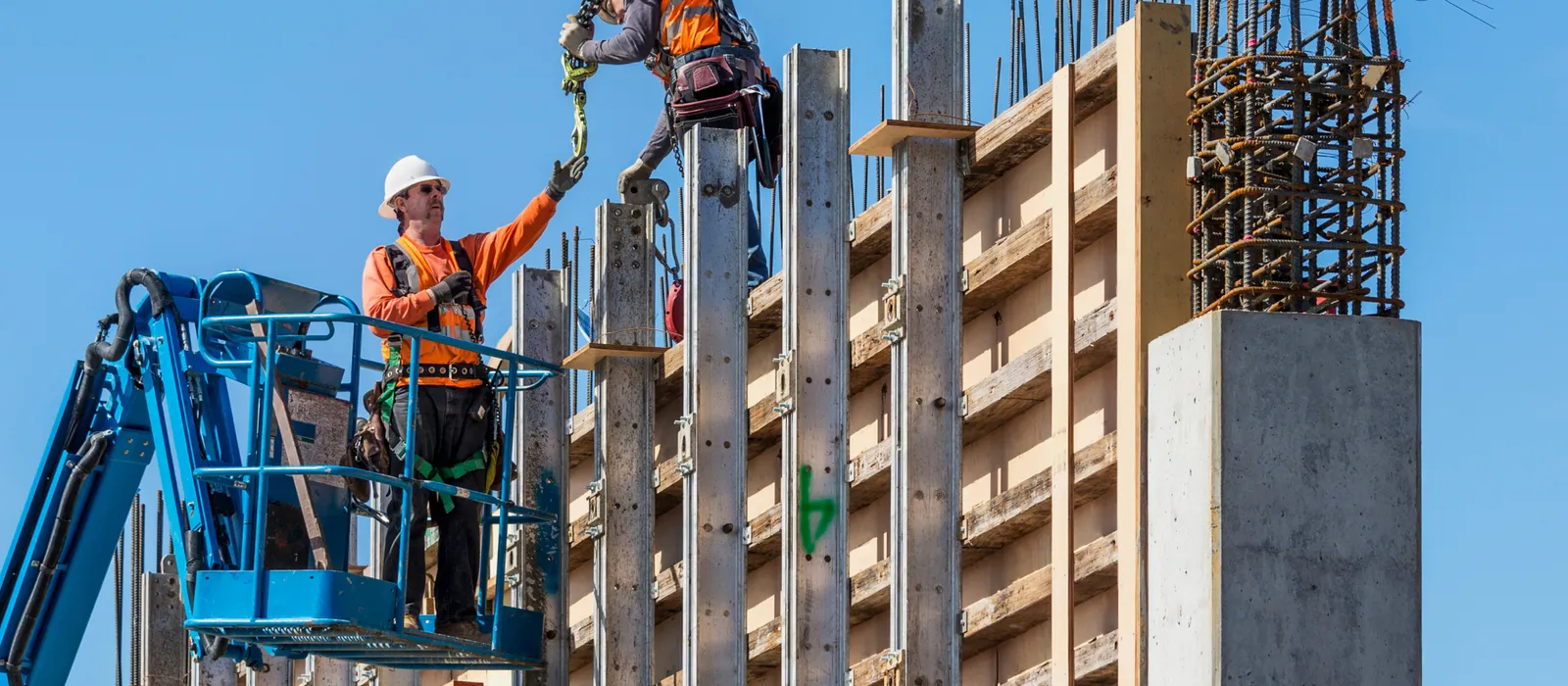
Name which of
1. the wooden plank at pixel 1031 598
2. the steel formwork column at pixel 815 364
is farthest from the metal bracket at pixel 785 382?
the wooden plank at pixel 1031 598

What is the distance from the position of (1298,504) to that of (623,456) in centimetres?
553

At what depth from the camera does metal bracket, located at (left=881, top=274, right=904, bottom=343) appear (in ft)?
34.8

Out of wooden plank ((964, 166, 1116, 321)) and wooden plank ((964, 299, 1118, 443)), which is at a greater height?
wooden plank ((964, 166, 1116, 321))

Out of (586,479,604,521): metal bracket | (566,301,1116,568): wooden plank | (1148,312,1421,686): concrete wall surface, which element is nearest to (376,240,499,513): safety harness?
(586,479,604,521): metal bracket

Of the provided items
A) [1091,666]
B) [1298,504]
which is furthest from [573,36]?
[1298,504]

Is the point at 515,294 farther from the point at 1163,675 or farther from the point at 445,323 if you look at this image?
the point at 1163,675

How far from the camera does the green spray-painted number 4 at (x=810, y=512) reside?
11172 mm

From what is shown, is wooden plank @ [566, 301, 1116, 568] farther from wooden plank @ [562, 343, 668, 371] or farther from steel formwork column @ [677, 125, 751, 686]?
wooden plank @ [562, 343, 668, 371]

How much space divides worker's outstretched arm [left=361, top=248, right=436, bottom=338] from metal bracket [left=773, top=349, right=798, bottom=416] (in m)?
1.77

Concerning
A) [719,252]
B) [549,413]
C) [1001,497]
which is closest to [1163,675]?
[1001,497]

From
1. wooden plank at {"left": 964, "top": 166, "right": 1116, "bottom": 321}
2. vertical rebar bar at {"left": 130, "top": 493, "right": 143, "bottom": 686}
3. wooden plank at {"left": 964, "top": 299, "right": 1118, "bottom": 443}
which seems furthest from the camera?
vertical rebar bar at {"left": 130, "top": 493, "right": 143, "bottom": 686}

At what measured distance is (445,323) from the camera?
12414 millimetres

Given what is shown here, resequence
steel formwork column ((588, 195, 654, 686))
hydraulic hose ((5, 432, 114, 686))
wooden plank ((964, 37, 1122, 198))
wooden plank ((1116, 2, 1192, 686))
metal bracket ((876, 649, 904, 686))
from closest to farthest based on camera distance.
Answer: wooden plank ((1116, 2, 1192, 686)), wooden plank ((964, 37, 1122, 198)), metal bracket ((876, 649, 904, 686)), hydraulic hose ((5, 432, 114, 686)), steel formwork column ((588, 195, 654, 686))

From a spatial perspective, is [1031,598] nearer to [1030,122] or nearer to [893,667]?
[893,667]
